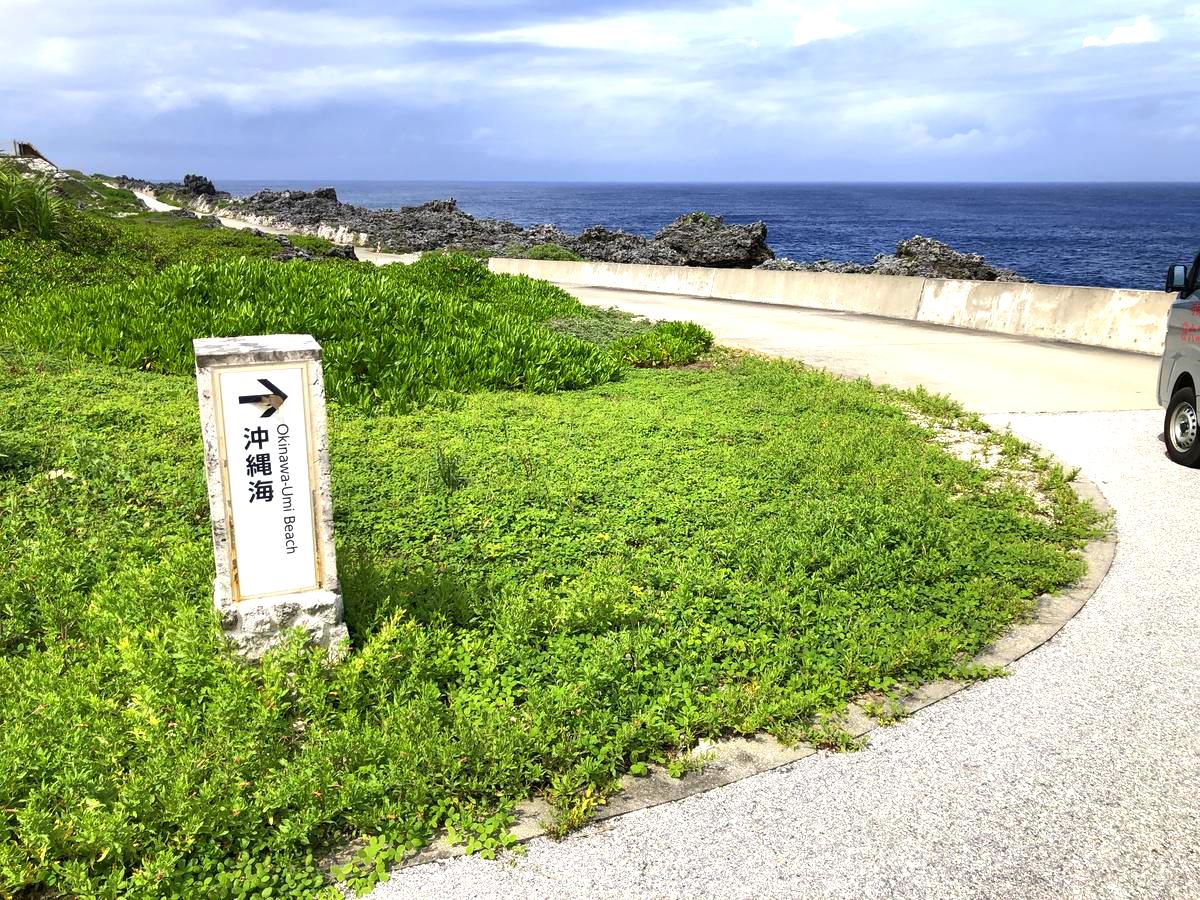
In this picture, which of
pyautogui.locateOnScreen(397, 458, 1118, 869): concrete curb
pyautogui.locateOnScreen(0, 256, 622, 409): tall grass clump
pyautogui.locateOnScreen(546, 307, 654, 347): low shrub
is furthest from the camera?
pyautogui.locateOnScreen(546, 307, 654, 347): low shrub

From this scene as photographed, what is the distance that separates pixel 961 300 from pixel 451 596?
14871 millimetres

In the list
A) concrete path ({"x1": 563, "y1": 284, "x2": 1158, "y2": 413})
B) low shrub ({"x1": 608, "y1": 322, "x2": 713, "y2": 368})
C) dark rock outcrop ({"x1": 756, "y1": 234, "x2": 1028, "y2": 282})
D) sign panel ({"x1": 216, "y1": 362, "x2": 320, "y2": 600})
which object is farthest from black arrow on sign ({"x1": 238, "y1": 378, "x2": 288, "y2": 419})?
dark rock outcrop ({"x1": 756, "y1": 234, "x2": 1028, "y2": 282})

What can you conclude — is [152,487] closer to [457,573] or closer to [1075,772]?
[457,573]

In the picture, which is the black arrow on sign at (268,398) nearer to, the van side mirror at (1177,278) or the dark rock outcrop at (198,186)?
the van side mirror at (1177,278)

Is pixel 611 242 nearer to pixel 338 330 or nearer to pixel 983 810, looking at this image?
pixel 338 330

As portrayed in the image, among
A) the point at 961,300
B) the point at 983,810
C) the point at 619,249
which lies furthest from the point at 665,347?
the point at 619,249

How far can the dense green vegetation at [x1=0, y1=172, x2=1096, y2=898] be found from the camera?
3.42m

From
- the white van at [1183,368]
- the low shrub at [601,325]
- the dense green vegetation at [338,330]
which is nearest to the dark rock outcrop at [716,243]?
the low shrub at [601,325]

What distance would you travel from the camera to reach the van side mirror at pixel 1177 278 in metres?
8.31

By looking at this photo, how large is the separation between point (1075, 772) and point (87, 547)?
540cm

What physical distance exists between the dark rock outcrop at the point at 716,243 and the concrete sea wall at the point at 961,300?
13951 millimetres

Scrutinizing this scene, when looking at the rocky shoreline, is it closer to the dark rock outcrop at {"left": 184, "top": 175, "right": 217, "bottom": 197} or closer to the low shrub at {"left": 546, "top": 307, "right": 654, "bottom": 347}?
the low shrub at {"left": 546, "top": 307, "right": 654, "bottom": 347}

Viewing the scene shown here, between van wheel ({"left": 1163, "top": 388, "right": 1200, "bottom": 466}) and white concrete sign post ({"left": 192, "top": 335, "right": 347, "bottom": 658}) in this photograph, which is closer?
white concrete sign post ({"left": 192, "top": 335, "right": 347, "bottom": 658})

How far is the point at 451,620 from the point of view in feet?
15.9
